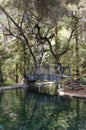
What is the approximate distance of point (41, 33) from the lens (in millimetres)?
22141

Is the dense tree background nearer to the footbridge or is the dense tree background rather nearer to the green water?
the footbridge

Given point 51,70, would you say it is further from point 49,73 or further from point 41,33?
point 41,33

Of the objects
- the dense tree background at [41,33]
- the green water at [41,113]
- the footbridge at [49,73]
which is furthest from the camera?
the dense tree background at [41,33]

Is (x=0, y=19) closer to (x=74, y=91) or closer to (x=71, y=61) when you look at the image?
(x=71, y=61)

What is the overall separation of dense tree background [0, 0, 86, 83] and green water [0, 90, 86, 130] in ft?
16.8

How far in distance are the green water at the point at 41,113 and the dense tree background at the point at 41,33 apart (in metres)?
5.11

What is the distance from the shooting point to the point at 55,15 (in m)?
18.8

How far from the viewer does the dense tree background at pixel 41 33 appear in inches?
731

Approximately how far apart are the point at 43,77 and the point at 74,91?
3.69 meters

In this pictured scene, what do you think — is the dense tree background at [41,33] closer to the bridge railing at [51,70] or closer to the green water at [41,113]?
the bridge railing at [51,70]

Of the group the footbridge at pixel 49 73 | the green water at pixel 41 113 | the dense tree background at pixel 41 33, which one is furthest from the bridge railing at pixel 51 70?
the green water at pixel 41 113

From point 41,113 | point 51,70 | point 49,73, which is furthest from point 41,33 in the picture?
point 41,113

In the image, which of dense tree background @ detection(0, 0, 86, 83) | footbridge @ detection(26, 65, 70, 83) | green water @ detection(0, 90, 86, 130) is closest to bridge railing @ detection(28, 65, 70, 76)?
footbridge @ detection(26, 65, 70, 83)

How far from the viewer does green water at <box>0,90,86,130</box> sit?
366 inches
